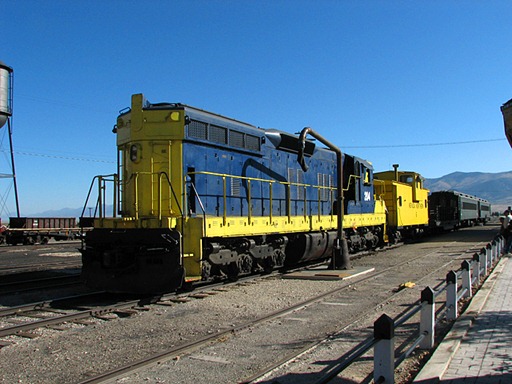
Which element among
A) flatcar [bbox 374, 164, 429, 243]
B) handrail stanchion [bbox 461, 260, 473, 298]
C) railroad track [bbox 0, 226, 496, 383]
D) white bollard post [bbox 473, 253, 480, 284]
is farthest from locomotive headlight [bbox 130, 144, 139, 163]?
flatcar [bbox 374, 164, 429, 243]

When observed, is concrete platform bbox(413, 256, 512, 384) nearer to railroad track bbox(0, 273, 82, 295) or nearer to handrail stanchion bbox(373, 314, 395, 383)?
handrail stanchion bbox(373, 314, 395, 383)

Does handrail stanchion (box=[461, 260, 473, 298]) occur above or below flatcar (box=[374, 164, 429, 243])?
below

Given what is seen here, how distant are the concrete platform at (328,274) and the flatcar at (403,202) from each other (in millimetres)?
10071

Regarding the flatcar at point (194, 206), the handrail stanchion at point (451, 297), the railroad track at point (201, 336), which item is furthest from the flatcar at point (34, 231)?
the handrail stanchion at point (451, 297)

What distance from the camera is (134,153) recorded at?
397 inches

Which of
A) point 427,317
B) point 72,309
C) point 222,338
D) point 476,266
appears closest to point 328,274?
point 476,266

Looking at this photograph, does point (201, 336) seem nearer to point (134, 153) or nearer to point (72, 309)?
point (72, 309)

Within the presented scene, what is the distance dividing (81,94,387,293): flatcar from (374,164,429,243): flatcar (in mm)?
9171

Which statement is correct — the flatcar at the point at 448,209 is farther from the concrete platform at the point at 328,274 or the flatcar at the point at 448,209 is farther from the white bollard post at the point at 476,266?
the white bollard post at the point at 476,266

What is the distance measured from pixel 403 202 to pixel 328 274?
1303cm

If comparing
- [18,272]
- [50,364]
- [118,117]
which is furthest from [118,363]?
[18,272]

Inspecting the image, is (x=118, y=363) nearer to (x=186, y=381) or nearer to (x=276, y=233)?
(x=186, y=381)

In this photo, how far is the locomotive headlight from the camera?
10047 millimetres

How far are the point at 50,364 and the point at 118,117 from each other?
6567 millimetres
